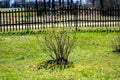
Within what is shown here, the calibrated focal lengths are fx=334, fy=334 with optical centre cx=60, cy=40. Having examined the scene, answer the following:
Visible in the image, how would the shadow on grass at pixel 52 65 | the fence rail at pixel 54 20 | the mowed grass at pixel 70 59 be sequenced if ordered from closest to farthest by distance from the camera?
the mowed grass at pixel 70 59
the shadow on grass at pixel 52 65
the fence rail at pixel 54 20

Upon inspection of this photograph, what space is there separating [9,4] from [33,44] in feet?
270

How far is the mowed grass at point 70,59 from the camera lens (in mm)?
8078

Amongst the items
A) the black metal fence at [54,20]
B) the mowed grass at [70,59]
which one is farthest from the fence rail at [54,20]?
the mowed grass at [70,59]

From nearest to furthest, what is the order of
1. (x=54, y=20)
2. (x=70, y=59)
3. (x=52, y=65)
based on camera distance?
(x=52, y=65), (x=70, y=59), (x=54, y=20)

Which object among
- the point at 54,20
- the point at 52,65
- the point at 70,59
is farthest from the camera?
the point at 54,20

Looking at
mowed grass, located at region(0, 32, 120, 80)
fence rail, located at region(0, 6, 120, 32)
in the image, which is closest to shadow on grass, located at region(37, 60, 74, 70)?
mowed grass, located at region(0, 32, 120, 80)

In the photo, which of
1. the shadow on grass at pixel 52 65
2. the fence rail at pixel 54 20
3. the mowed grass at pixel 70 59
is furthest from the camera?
the fence rail at pixel 54 20

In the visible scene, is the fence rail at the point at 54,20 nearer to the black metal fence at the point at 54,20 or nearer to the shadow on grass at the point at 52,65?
the black metal fence at the point at 54,20

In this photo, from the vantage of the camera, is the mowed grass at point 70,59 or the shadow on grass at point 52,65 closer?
the mowed grass at point 70,59

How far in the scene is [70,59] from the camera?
1005 cm

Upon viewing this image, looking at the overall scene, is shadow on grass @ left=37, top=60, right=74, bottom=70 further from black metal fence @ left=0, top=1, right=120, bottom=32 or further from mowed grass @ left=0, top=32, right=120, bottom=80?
black metal fence @ left=0, top=1, right=120, bottom=32

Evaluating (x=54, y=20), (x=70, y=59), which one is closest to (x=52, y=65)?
(x=70, y=59)

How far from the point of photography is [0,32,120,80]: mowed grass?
808cm

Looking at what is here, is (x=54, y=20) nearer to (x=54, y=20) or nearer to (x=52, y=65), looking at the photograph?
(x=54, y=20)
